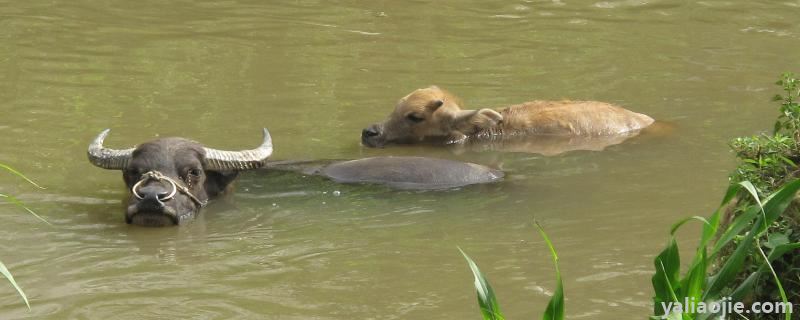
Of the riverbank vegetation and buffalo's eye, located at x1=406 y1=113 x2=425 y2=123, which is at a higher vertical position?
the riverbank vegetation

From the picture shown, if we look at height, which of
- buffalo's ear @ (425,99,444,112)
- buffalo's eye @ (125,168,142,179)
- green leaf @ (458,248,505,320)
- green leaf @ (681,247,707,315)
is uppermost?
green leaf @ (681,247,707,315)

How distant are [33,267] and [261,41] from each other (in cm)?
706

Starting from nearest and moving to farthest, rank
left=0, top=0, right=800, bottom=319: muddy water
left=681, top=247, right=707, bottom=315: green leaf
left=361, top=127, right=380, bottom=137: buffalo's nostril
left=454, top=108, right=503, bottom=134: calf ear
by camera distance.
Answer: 1. left=681, top=247, right=707, bottom=315: green leaf
2. left=0, top=0, right=800, bottom=319: muddy water
3. left=361, top=127, right=380, bottom=137: buffalo's nostril
4. left=454, top=108, right=503, bottom=134: calf ear

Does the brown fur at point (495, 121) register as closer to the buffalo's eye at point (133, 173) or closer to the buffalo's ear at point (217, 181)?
the buffalo's ear at point (217, 181)

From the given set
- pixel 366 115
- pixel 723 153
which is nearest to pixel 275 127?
pixel 366 115

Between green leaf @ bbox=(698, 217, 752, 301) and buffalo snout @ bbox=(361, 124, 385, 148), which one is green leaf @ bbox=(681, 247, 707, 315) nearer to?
green leaf @ bbox=(698, 217, 752, 301)

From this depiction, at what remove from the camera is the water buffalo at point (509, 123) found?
35.1 ft

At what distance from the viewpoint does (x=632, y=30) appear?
47.5ft

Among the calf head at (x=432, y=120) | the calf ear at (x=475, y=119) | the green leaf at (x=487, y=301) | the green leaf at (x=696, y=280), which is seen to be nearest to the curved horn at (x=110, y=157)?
the calf head at (x=432, y=120)

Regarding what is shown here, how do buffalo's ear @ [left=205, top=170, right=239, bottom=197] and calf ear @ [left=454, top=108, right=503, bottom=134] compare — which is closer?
buffalo's ear @ [left=205, top=170, right=239, bottom=197]

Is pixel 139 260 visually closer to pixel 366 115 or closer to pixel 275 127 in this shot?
pixel 275 127

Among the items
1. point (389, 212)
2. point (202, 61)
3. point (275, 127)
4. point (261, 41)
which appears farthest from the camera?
point (261, 41)

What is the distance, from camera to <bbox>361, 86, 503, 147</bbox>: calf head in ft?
35.5

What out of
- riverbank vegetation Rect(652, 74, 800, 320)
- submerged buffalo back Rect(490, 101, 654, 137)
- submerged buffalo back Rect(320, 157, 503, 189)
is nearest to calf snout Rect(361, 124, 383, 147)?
submerged buffalo back Rect(490, 101, 654, 137)
